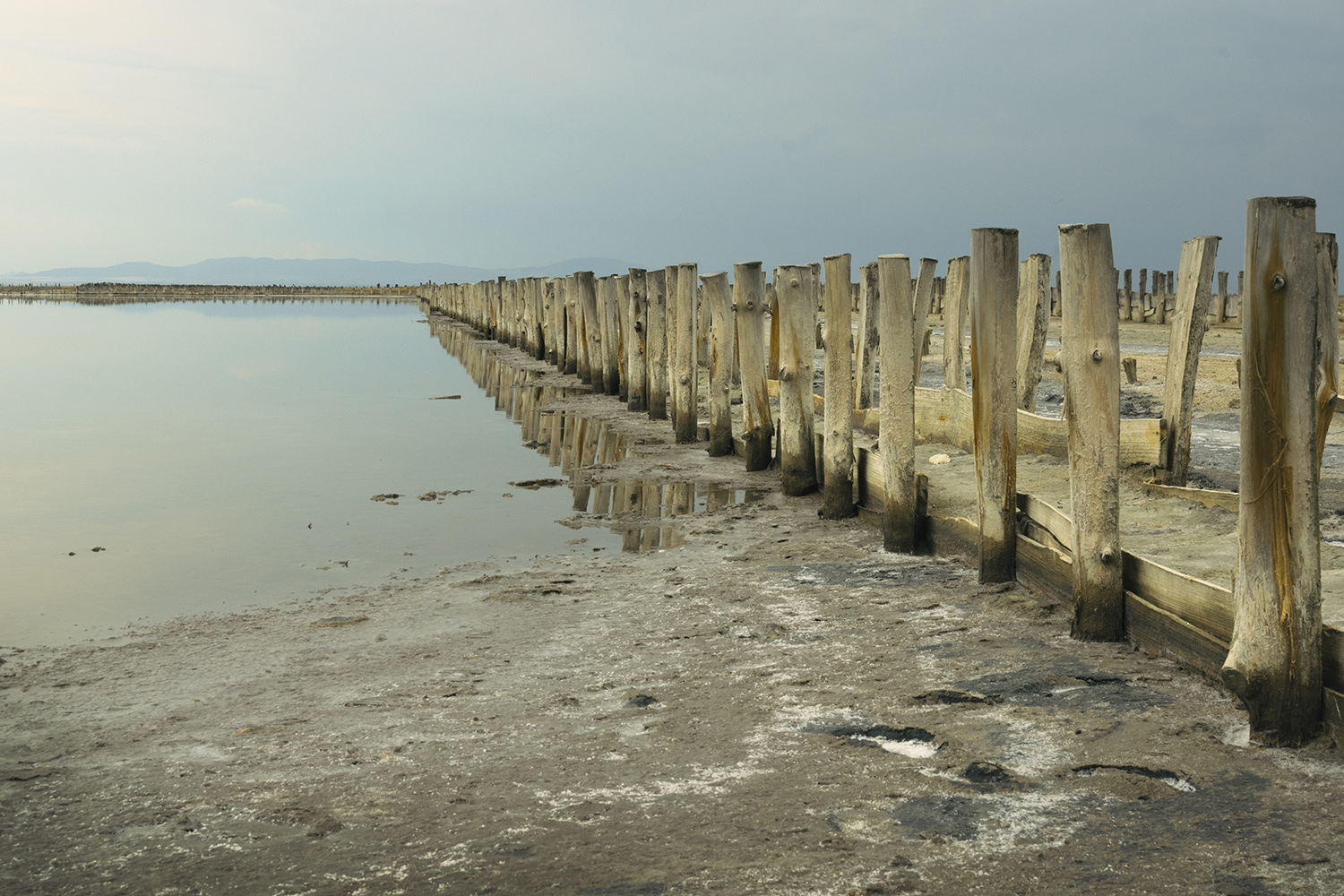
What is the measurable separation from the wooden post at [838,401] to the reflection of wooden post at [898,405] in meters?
0.93

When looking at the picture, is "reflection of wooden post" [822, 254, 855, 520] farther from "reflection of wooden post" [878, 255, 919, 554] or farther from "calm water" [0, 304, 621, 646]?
"calm water" [0, 304, 621, 646]

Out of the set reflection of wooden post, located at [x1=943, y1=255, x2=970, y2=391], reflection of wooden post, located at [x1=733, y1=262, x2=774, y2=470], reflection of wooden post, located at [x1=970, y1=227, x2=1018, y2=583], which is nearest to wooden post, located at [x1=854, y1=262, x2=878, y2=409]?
reflection of wooden post, located at [x1=943, y1=255, x2=970, y2=391]

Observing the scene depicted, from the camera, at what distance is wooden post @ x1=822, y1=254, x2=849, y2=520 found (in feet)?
27.4

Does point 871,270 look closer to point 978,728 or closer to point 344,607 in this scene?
point 344,607

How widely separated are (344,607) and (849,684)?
10.6 ft

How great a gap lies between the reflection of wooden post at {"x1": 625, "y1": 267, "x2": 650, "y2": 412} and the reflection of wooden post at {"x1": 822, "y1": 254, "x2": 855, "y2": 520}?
6.49 meters

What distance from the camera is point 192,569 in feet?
25.5

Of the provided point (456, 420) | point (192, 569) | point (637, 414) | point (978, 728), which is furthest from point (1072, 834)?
point (456, 420)

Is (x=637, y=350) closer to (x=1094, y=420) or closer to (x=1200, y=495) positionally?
(x=1200, y=495)

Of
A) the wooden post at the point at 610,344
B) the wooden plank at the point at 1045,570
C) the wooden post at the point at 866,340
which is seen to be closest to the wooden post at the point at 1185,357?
the wooden plank at the point at 1045,570

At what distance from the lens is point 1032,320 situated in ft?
33.7

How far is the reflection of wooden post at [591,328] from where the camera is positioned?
60.1 feet

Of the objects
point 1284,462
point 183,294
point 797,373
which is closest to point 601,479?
point 797,373

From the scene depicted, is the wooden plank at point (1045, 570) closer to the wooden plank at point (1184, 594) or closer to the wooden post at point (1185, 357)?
the wooden plank at point (1184, 594)
